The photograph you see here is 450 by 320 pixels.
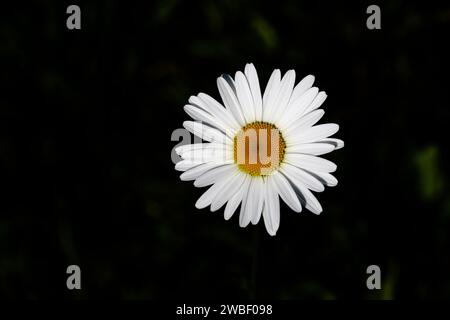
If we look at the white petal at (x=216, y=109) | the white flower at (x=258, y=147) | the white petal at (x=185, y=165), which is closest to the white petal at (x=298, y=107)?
the white flower at (x=258, y=147)

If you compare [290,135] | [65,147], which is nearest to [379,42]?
[290,135]

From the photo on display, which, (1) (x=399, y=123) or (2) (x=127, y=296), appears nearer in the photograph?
(2) (x=127, y=296)

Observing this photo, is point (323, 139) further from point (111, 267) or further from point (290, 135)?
point (111, 267)

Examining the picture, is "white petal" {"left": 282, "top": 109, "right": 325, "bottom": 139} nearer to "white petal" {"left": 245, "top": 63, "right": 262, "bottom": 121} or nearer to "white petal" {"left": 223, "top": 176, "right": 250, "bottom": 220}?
"white petal" {"left": 245, "top": 63, "right": 262, "bottom": 121}

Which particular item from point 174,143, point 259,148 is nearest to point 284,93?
point 259,148

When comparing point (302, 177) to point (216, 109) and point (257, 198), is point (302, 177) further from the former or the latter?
point (216, 109)

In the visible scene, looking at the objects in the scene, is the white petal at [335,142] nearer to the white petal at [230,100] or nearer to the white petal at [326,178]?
the white petal at [326,178]

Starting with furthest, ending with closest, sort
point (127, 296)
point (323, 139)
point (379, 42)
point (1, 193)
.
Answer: point (379, 42)
point (1, 193)
point (127, 296)
point (323, 139)
